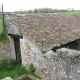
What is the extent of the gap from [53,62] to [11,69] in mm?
3986

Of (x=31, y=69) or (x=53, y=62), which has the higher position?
(x=53, y=62)

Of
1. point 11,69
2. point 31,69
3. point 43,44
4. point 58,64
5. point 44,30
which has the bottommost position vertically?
point 11,69

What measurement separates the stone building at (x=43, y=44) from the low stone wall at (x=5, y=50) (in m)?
0.32

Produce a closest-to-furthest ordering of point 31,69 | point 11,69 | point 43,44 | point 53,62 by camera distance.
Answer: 1. point 53,62
2. point 43,44
3. point 31,69
4. point 11,69

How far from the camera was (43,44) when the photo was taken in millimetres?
10688

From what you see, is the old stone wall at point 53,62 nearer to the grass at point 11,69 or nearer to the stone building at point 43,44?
the stone building at point 43,44

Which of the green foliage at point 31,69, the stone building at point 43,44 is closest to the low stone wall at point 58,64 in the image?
the stone building at point 43,44

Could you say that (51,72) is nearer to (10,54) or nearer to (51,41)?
(51,41)

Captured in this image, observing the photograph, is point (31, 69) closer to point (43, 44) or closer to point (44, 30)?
point (43, 44)

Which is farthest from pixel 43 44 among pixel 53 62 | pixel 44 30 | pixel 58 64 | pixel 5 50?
pixel 5 50

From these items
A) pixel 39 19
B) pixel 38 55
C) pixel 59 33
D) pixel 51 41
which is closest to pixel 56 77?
pixel 38 55

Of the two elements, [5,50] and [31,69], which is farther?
[5,50]

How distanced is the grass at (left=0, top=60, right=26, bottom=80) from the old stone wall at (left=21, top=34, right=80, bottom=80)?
547 mm

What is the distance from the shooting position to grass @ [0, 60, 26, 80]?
36.8 feet
